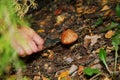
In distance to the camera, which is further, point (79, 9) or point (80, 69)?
point (79, 9)

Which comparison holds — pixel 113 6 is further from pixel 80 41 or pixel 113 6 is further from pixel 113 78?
pixel 113 78

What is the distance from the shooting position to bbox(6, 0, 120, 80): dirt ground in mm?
1898

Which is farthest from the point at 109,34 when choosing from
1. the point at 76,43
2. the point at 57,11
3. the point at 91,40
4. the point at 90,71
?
the point at 57,11

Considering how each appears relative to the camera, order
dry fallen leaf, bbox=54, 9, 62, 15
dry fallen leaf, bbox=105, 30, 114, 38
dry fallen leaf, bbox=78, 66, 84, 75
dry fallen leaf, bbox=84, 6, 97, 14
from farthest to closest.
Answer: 1. dry fallen leaf, bbox=54, 9, 62, 15
2. dry fallen leaf, bbox=84, 6, 97, 14
3. dry fallen leaf, bbox=105, 30, 114, 38
4. dry fallen leaf, bbox=78, 66, 84, 75

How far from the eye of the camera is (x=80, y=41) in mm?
2086

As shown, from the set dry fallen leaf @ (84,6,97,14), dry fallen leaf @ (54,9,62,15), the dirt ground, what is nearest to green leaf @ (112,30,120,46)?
the dirt ground

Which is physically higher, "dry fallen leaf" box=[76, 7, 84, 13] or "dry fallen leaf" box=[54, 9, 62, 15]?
"dry fallen leaf" box=[76, 7, 84, 13]

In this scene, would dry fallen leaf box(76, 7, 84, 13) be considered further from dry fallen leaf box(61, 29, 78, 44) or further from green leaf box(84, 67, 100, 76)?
green leaf box(84, 67, 100, 76)

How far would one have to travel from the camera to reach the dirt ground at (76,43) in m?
1.90

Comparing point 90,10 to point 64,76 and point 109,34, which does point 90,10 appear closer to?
point 109,34

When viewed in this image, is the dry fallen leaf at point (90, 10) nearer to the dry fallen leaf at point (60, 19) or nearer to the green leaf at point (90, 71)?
the dry fallen leaf at point (60, 19)

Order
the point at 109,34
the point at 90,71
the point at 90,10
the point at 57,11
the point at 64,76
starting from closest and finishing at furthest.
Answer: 1. the point at 90,71
2. the point at 64,76
3. the point at 109,34
4. the point at 90,10
5. the point at 57,11

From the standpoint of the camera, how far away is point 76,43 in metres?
2.08

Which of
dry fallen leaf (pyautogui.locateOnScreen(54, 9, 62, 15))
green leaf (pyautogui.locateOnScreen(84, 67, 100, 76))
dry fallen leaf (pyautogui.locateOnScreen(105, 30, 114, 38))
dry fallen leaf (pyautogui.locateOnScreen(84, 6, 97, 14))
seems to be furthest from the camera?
dry fallen leaf (pyautogui.locateOnScreen(54, 9, 62, 15))
